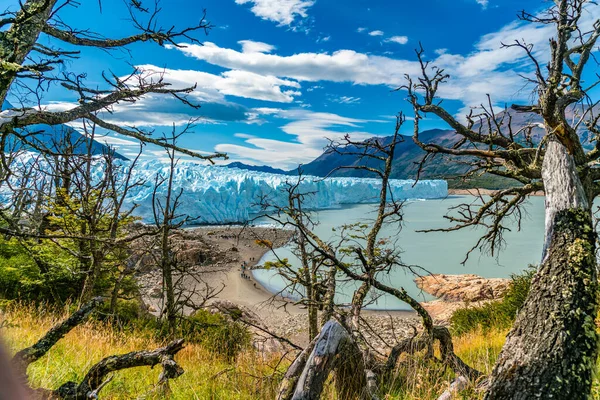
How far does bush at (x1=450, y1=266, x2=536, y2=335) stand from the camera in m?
A: 10.8

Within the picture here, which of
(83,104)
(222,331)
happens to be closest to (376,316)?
(222,331)

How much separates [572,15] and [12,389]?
6.75 meters

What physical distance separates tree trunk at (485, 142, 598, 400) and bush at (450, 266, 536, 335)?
8.53 meters

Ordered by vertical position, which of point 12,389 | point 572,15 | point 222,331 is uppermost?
point 572,15

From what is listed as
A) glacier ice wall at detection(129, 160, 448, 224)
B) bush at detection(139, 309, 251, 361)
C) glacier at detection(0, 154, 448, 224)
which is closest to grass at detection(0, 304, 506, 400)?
bush at detection(139, 309, 251, 361)

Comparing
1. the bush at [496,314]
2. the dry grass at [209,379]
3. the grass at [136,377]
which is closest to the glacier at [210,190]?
the bush at [496,314]

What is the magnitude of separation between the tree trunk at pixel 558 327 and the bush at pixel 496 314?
28.0 feet

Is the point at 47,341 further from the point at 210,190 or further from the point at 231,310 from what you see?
the point at 210,190

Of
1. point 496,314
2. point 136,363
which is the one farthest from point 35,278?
point 496,314

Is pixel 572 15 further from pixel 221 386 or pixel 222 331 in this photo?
pixel 222 331

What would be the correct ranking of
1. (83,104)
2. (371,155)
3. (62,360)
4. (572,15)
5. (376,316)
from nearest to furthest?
(83,104)
(62,360)
(572,15)
(371,155)
(376,316)

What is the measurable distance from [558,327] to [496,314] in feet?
33.2

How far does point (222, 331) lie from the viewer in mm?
10656

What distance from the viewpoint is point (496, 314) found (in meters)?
11.4
